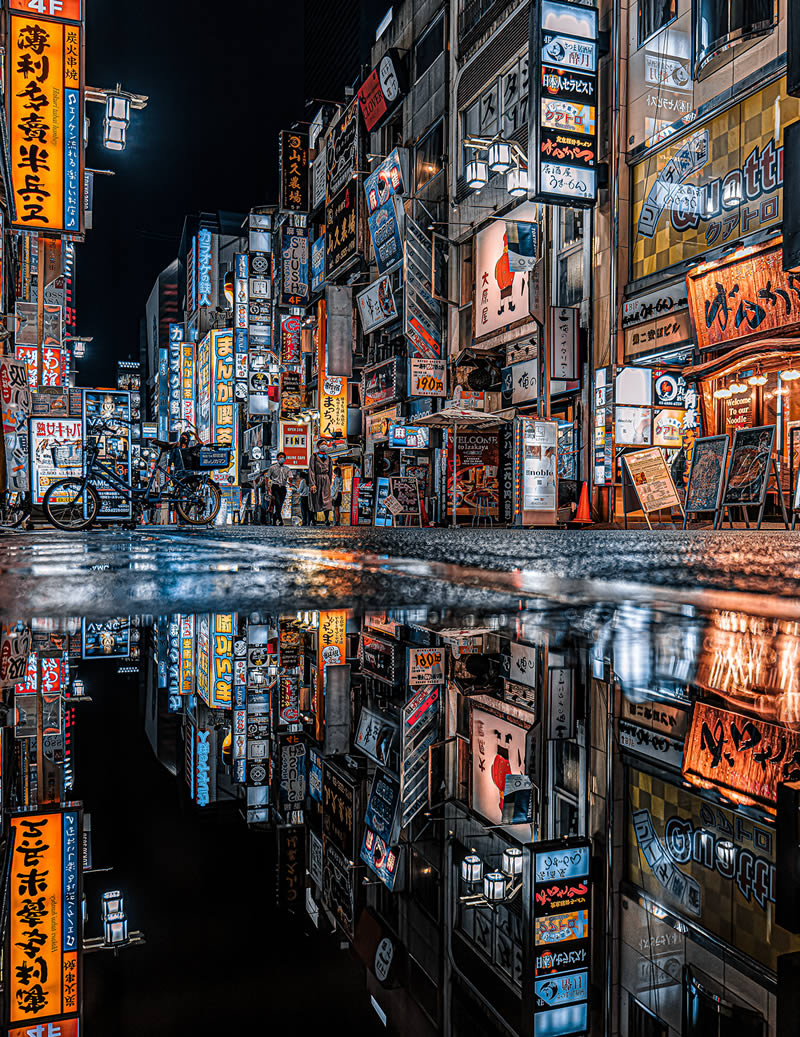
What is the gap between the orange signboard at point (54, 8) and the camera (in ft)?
36.4

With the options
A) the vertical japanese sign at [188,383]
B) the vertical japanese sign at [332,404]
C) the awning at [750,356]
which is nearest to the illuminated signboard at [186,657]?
the awning at [750,356]

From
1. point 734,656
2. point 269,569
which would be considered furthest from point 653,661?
point 269,569

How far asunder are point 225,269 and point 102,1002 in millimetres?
57797

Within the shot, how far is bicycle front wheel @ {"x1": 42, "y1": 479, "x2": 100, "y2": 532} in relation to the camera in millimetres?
10469

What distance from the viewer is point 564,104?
42.1 ft

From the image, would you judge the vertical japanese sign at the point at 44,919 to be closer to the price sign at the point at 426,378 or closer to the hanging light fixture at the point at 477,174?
the hanging light fixture at the point at 477,174

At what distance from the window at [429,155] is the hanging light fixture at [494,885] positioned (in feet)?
72.0

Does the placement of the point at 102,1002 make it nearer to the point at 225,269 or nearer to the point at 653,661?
the point at 653,661

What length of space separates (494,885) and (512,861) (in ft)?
0.12

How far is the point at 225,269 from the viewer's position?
54719 mm

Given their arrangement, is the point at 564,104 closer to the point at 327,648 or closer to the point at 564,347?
the point at 564,347

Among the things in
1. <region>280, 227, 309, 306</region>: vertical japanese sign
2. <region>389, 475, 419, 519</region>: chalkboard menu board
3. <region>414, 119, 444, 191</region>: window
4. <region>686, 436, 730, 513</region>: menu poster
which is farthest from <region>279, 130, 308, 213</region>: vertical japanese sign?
<region>686, 436, 730, 513</region>: menu poster

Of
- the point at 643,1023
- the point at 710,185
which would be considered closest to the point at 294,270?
Answer: the point at 710,185

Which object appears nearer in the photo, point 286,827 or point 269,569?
point 286,827
